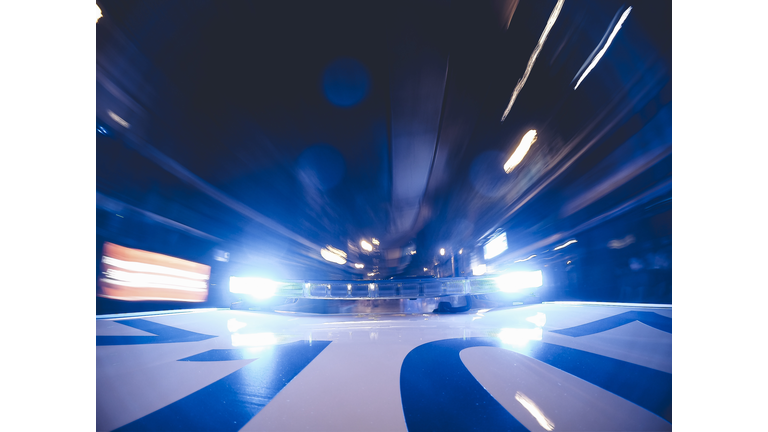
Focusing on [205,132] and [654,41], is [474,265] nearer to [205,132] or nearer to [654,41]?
[654,41]

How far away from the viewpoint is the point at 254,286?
83 cm

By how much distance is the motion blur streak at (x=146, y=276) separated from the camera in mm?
777

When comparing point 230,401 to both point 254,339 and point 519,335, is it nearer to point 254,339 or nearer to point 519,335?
point 254,339

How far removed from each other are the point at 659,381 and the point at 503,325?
1.09 feet

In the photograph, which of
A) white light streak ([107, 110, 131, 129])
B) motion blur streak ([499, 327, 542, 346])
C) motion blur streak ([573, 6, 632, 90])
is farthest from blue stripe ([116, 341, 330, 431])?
motion blur streak ([573, 6, 632, 90])

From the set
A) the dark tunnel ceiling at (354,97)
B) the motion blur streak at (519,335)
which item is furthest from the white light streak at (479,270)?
the dark tunnel ceiling at (354,97)

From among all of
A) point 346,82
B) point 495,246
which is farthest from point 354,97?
point 495,246

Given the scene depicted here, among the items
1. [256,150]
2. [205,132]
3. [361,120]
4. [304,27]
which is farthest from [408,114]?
[205,132]

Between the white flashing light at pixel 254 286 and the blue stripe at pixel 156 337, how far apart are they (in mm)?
190

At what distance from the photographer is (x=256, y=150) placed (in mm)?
Answer: 543

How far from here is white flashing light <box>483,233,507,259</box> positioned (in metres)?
0.79

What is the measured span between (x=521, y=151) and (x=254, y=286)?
0.96 meters

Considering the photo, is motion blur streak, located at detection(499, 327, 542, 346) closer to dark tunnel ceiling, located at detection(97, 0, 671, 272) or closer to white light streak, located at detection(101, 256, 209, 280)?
dark tunnel ceiling, located at detection(97, 0, 671, 272)

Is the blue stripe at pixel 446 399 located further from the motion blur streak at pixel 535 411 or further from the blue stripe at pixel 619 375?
the blue stripe at pixel 619 375
